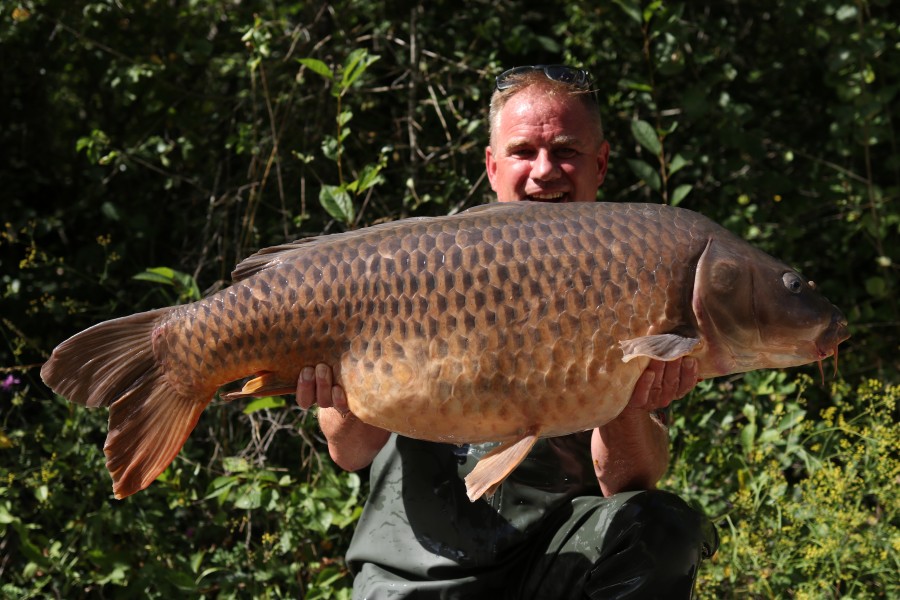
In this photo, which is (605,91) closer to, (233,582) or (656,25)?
(656,25)

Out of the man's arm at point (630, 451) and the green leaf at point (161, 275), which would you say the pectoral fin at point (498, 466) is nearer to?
the man's arm at point (630, 451)

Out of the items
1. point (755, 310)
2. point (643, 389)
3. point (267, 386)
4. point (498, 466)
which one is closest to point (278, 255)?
point (267, 386)

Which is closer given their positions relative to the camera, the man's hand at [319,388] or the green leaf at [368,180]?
the man's hand at [319,388]

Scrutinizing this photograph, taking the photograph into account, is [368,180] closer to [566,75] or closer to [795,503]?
[566,75]

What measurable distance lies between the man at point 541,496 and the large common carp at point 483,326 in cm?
9

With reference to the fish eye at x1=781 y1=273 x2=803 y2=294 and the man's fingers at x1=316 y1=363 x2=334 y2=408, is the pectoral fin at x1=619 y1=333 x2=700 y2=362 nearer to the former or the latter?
the fish eye at x1=781 y1=273 x2=803 y2=294

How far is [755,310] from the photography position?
1.67 metres

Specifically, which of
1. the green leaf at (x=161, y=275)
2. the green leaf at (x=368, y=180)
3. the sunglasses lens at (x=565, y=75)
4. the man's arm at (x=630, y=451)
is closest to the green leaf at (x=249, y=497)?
the green leaf at (x=161, y=275)

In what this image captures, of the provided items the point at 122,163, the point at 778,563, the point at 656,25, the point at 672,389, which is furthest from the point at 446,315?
the point at 122,163

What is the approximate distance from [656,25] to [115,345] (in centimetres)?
205

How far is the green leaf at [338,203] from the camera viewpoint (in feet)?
8.87

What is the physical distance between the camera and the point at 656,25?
320 centimetres

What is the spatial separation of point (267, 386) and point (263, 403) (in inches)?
40.0

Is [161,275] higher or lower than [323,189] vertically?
lower
